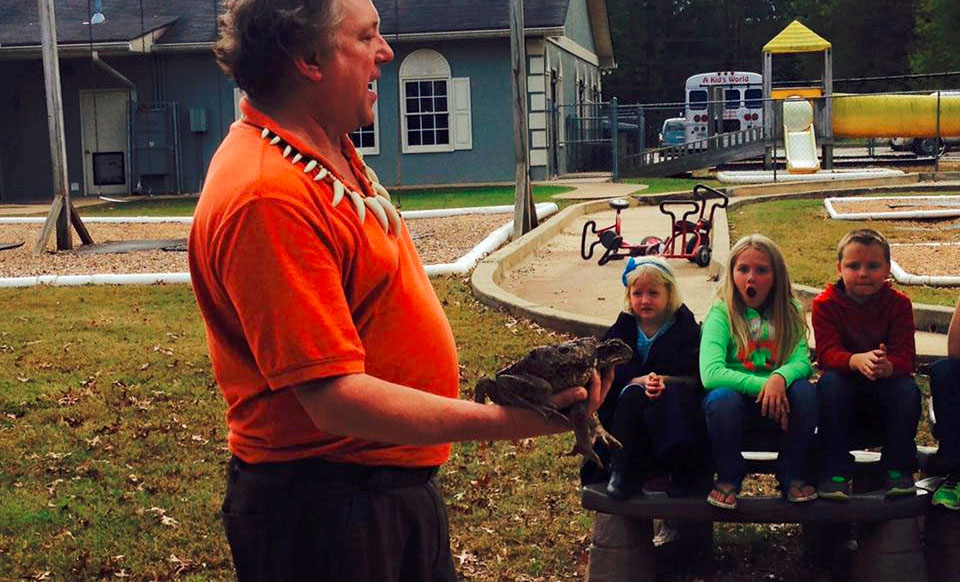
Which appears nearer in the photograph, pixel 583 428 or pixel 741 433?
pixel 583 428

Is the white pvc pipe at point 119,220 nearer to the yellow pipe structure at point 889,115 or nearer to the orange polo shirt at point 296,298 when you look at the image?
the yellow pipe structure at point 889,115

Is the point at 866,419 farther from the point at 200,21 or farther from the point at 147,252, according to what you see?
the point at 200,21

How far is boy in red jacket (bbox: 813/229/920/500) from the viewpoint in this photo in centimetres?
471

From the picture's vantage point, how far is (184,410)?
7.63 meters

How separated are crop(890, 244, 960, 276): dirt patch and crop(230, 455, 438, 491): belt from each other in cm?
976

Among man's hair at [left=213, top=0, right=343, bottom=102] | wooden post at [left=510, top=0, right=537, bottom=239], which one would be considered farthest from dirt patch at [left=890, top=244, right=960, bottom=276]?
man's hair at [left=213, top=0, right=343, bottom=102]

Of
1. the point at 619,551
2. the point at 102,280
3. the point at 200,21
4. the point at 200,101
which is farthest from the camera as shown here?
the point at 200,21

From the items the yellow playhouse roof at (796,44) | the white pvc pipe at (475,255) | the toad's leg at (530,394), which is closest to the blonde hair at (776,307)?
the toad's leg at (530,394)

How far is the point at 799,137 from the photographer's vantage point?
103 feet

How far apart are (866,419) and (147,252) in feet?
41.9

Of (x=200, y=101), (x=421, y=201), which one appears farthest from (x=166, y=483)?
(x=200, y=101)

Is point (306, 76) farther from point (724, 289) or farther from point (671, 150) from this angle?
point (671, 150)

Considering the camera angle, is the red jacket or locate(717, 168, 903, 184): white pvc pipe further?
locate(717, 168, 903, 184): white pvc pipe

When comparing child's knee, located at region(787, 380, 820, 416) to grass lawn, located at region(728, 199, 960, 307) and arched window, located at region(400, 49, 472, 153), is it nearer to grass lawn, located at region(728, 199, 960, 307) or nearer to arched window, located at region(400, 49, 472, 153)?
grass lawn, located at region(728, 199, 960, 307)
